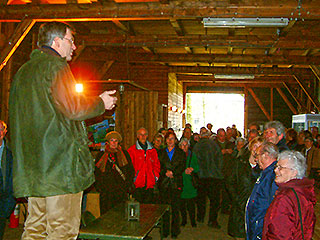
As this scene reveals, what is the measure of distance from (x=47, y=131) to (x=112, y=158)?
12.3 feet

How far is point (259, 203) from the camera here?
11.0 feet

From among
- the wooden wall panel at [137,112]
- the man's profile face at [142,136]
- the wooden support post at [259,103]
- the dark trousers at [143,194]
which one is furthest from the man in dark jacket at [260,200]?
the wooden support post at [259,103]

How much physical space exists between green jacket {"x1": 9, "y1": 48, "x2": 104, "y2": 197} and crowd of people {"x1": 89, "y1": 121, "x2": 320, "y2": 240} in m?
1.57

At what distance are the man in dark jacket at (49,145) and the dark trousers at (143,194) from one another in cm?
421

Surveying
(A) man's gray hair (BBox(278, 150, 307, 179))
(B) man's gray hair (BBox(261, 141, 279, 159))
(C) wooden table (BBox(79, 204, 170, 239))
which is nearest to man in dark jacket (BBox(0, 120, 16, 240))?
(C) wooden table (BBox(79, 204, 170, 239))

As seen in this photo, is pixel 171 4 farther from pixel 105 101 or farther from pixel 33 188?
pixel 33 188

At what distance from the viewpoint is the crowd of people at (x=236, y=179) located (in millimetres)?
2664

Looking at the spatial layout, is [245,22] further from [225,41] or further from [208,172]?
[208,172]

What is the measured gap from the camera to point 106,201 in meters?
5.52

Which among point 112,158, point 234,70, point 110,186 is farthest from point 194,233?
point 234,70

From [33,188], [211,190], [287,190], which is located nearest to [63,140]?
[33,188]

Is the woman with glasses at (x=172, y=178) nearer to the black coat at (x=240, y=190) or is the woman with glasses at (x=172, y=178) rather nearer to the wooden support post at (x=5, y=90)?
the black coat at (x=240, y=190)

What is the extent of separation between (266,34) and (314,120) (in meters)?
4.57

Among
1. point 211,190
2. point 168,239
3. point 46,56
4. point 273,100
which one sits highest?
point 273,100
